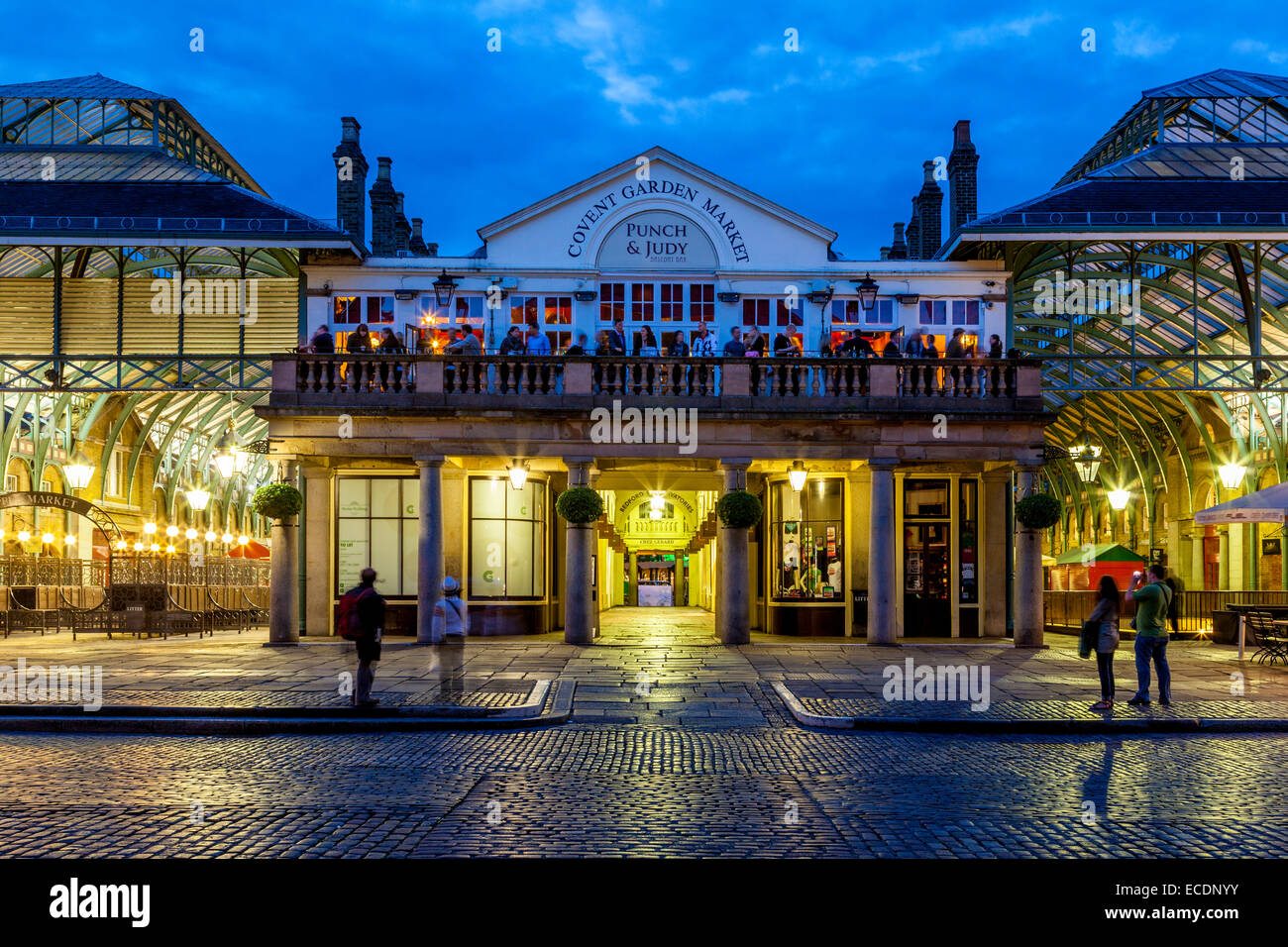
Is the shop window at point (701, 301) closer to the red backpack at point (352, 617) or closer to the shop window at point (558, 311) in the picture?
the shop window at point (558, 311)

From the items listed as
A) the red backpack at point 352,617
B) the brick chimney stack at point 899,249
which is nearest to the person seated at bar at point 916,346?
the red backpack at point 352,617

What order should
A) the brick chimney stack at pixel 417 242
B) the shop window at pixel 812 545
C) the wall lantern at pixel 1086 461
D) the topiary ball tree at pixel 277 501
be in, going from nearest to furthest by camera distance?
the topiary ball tree at pixel 277 501 → the shop window at pixel 812 545 → the wall lantern at pixel 1086 461 → the brick chimney stack at pixel 417 242

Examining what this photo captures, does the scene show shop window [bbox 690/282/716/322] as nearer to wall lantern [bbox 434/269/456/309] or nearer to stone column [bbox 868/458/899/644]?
wall lantern [bbox 434/269/456/309]

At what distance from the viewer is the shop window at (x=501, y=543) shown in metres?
27.1

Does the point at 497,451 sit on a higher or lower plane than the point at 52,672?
higher

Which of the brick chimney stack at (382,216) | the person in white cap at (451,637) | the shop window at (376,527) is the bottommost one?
the person in white cap at (451,637)

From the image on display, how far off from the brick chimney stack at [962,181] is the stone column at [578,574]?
11.7 metres

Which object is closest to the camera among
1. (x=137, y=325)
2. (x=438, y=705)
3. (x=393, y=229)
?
(x=438, y=705)

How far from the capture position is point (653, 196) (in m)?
27.7

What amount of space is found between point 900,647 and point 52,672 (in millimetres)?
14647

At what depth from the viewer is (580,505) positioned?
23047 millimetres
